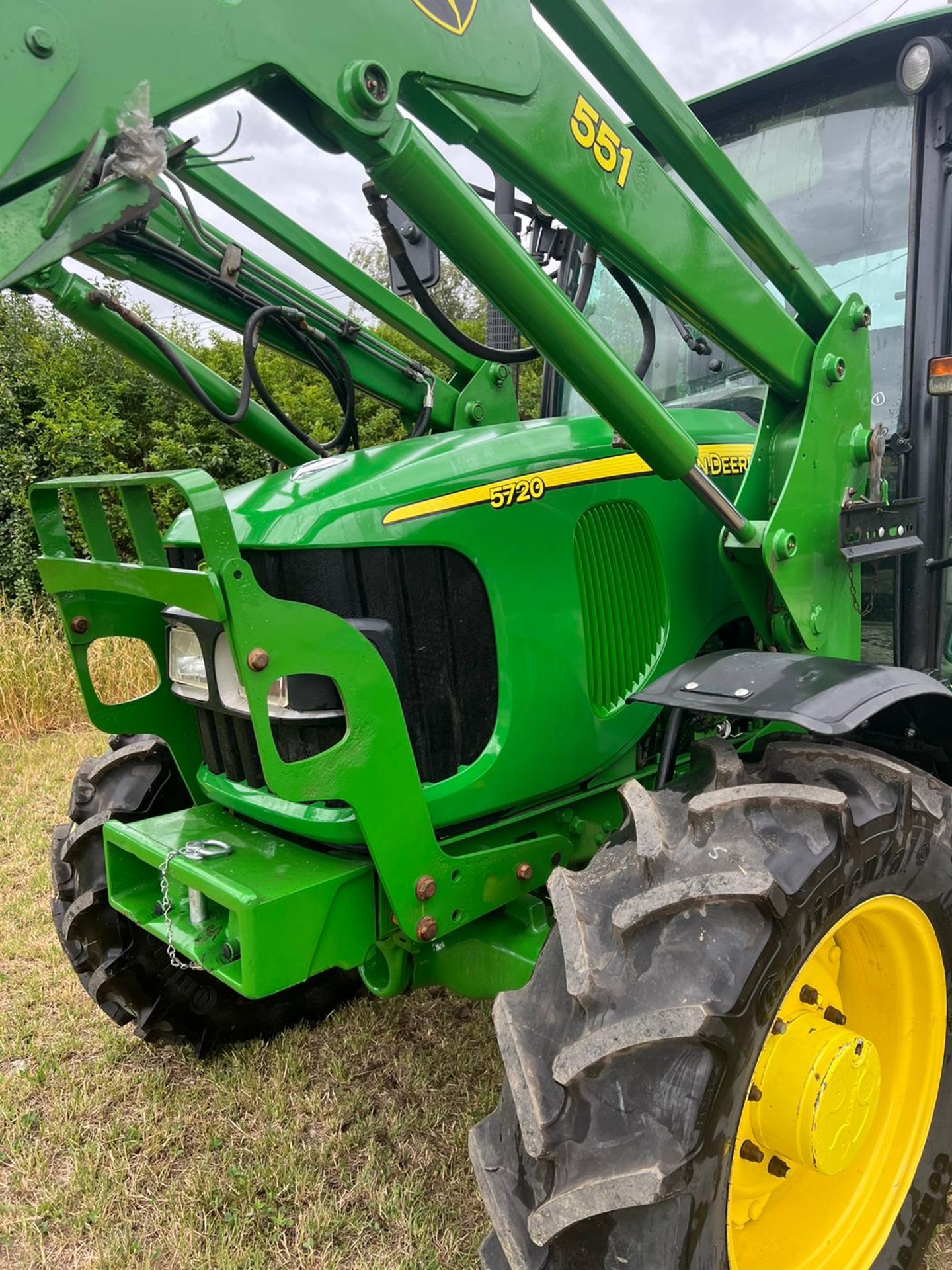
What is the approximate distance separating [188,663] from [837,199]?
2.08 meters

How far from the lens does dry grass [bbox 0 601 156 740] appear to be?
6.64 meters

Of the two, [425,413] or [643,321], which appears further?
[425,413]

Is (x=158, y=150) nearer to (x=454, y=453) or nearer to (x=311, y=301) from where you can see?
(x=454, y=453)

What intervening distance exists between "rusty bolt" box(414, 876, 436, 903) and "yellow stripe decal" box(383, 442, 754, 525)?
0.70 meters

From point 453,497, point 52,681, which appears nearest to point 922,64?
point 453,497

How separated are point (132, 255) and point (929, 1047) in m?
2.51

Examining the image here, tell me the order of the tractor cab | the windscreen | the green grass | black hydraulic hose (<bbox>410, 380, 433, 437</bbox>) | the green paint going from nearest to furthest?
the green paint < the green grass < the tractor cab < the windscreen < black hydraulic hose (<bbox>410, 380, 433, 437</bbox>)

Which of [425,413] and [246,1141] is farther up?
[425,413]

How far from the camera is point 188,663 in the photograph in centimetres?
212

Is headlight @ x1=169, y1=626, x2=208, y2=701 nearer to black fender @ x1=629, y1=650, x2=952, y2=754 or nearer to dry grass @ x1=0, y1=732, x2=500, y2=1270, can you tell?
black fender @ x1=629, y1=650, x2=952, y2=754

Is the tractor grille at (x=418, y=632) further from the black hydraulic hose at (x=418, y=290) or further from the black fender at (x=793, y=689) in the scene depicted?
the black hydraulic hose at (x=418, y=290)

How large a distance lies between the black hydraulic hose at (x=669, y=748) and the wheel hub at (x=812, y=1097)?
519 millimetres

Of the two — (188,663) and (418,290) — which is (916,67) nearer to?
(418,290)

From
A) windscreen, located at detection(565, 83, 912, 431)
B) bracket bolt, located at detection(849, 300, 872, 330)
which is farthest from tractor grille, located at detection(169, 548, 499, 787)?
windscreen, located at detection(565, 83, 912, 431)
